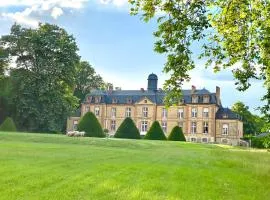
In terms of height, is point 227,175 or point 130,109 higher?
point 130,109

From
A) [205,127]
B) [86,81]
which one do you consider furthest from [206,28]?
[86,81]

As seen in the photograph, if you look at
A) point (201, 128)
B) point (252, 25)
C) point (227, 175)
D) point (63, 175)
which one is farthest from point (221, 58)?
point (201, 128)

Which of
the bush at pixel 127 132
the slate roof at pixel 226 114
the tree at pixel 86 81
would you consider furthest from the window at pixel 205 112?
the bush at pixel 127 132

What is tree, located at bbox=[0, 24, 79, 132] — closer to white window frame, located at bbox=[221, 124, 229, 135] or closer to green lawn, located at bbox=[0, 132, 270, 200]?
white window frame, located at bbox=[221, 124, 229, 135]

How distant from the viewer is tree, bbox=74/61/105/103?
83375 millimetres

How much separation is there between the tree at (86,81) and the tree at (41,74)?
28.8m

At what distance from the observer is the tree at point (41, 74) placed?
5034cm

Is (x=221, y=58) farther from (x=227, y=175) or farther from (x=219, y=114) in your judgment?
(x=219, y=114)

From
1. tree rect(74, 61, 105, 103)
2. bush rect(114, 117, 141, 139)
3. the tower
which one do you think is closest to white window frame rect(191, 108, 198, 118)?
the tower

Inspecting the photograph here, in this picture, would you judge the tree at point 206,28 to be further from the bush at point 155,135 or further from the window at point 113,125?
the window at point 113,125

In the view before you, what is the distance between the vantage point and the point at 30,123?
5181 centimetres

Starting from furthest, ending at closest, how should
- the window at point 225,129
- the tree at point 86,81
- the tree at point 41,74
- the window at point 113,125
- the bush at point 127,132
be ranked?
the tree at point 86,81, the window at point 113,125, the window at point 225,129, the tree at point 41,74, the bush at point 127,132

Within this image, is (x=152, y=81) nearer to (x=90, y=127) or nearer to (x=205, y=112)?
(x=205, y=112)

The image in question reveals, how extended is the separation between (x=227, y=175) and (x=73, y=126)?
68610 mm
